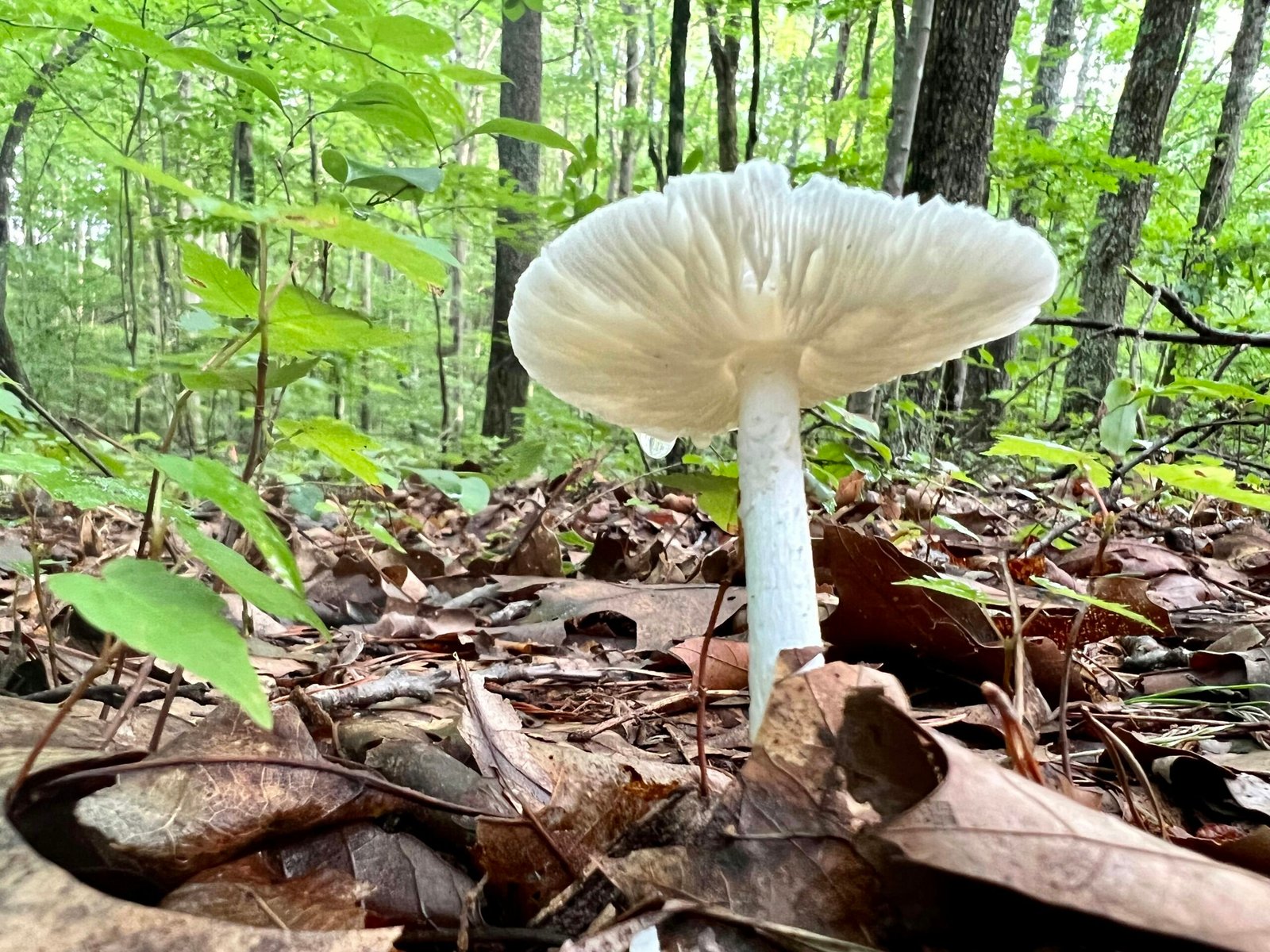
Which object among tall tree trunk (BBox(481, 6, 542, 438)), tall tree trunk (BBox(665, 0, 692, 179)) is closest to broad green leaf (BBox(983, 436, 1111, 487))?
tall tree trunk (BBox(665, 0, 692, 179))

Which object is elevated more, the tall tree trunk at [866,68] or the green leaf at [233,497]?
the tall tree trunk at [866,68]

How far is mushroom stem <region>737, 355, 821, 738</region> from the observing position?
1.49m

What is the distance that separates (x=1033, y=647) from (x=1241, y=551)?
247cm

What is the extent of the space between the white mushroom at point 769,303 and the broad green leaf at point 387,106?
0.54 meters

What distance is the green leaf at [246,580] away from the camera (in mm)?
827

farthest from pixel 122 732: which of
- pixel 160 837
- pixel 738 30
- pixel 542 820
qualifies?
pixel 738 30

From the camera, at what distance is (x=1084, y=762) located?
56.3 inches

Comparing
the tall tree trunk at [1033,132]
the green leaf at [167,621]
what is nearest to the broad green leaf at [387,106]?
the green leaf at [167,621]

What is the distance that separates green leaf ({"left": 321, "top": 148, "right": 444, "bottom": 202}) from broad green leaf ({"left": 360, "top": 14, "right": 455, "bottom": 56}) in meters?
0.30

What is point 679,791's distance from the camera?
3.43 feet

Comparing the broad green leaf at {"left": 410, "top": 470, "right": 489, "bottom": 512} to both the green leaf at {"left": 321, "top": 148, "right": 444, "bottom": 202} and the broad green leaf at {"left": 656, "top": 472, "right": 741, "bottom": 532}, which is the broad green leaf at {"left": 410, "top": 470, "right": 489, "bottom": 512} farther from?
the green leaf at {"left": 321, "top": 148, "right": 444, "bottom": 202}

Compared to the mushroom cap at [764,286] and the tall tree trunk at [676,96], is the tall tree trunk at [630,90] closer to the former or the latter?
the tall tree trunk at [676,96]

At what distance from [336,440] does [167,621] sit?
0.92 metres

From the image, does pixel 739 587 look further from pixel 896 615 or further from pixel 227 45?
pixel 227 45
